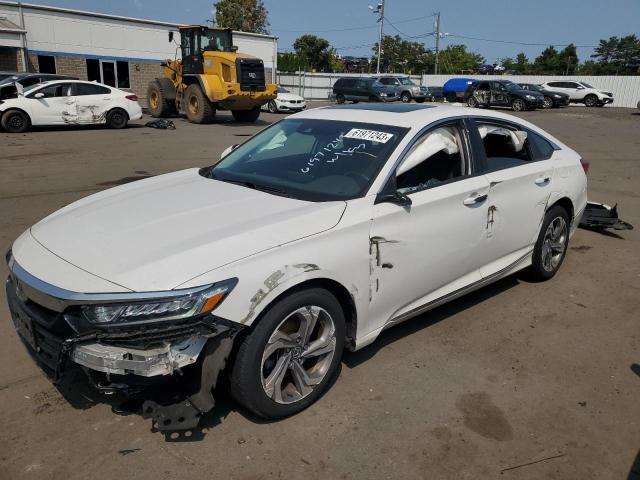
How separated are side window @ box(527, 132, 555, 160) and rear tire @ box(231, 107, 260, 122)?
649 inches

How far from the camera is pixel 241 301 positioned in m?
2.51

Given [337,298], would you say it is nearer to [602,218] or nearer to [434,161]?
[434,161]

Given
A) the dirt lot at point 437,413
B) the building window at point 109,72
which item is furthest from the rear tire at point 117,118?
the building window at point 109,72

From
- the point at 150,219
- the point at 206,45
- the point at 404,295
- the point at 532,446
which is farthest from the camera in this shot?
the point at 206,45

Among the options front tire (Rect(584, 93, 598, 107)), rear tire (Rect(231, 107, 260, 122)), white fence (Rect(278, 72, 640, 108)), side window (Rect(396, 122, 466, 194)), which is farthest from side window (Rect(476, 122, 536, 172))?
white fence (Rect(278, 72, 640, 108))

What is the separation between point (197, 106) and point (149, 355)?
18179 millimetres

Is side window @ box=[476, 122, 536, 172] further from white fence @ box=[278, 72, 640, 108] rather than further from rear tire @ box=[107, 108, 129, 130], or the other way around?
white fence @ box=[278, 72, 640, 108]

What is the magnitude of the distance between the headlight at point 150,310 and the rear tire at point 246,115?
733 inches

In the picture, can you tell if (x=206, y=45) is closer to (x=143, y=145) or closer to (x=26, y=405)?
(x=143, y=145)

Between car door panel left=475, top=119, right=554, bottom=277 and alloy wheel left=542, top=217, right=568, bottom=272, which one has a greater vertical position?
car door panel left=475, top=119, right=554, bottom=277

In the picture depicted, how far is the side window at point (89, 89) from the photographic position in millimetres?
15992

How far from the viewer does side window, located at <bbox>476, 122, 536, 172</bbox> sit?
4191 mm

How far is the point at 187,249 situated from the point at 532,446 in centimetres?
205

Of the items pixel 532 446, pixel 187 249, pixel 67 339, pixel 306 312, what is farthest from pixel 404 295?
pixel 67 339
